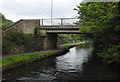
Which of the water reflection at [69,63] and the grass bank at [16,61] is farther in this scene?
the water reflection at [69,63]

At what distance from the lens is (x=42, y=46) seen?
22.4 m

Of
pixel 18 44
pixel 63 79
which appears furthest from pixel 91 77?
pixel 18 44

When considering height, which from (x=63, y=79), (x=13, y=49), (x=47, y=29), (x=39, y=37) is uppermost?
(x=47, y=29)

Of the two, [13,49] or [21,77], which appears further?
[13,49]

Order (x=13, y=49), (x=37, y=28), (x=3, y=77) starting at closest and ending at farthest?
(x=3, y=77) < (x=13, y=49) < (x=37, y=28)

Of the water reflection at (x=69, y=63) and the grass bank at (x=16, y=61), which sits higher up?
the grass bank at (x=16, y=61)

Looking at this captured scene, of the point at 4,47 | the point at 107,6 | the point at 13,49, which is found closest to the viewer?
the point at 107,6

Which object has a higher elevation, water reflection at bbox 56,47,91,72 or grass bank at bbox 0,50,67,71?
grass bank at bbox 0,50,67,71

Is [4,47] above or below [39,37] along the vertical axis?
below

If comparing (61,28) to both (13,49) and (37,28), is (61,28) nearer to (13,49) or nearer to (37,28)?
(37,28)

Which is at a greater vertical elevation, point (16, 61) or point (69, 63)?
point (16, 61)

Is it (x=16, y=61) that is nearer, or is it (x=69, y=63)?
(x=16, y=61)

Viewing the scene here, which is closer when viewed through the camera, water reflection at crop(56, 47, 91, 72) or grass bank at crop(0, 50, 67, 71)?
grass bank at crop(0, 50, 67, 71)

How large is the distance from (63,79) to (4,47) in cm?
883
